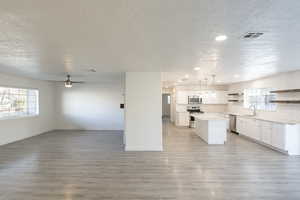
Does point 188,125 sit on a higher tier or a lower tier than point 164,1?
lower

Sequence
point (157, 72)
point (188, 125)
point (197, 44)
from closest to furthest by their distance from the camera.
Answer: point (197, 44) → point (157, 72) → point (188, 125)

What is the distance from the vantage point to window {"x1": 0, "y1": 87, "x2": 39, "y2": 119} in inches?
259

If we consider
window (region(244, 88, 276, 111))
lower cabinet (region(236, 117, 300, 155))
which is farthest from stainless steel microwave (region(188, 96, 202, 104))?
lower cabinet (region(236, 117, 300, 155))

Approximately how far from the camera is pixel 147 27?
223 cm

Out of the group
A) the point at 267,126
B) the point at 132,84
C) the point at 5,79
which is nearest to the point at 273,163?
the point at 267,126

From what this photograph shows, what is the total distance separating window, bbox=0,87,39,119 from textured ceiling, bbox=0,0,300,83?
4.00m

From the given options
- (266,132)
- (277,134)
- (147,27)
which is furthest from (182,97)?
(147,27)

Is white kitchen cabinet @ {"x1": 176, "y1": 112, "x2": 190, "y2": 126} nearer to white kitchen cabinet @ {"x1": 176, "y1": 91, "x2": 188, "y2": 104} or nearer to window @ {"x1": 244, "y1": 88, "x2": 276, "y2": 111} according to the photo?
white kitchen cabinet @ {"x1": 176, "y1": 91, "x2": 188, "y2": 104}

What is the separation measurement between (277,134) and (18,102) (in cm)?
921

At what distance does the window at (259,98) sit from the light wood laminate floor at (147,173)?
6.74 feet

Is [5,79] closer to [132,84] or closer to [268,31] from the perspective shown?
[132,84]

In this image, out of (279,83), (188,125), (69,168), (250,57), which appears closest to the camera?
(250,57)

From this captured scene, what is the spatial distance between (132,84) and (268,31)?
397 centimetres

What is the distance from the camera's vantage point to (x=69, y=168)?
4137 millimetres
